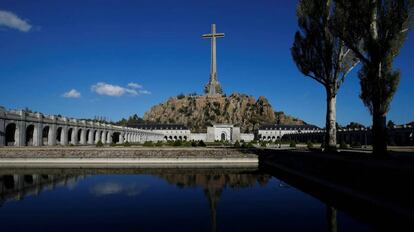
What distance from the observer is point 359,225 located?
536 inches

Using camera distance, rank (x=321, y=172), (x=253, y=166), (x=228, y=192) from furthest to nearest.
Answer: (x=253, y=166)
(x=321, y=172)
(x=228, y=192)

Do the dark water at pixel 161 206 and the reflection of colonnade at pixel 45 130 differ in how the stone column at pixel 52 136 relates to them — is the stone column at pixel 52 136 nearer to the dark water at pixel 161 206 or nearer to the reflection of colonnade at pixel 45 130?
the reflection of colonnade at pixel 45 130

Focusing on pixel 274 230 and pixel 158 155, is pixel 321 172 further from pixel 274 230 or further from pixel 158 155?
pixel 158 155

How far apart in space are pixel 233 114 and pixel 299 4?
160 metres

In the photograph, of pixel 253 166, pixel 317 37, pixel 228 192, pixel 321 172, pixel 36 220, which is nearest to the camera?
pixel 36 220

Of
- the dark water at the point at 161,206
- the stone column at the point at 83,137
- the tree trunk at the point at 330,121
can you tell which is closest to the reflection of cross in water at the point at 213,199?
the dark water at the point at 161,206

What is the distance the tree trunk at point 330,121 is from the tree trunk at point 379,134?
8.67 meters

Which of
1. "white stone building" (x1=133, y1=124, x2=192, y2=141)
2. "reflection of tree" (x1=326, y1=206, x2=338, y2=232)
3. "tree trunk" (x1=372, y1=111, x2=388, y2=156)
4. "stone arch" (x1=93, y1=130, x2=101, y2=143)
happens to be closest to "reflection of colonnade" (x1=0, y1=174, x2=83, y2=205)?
"reflection of tree" (x1=326, y1=206, x2=338, y2=232)

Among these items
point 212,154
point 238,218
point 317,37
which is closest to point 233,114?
point 212,154

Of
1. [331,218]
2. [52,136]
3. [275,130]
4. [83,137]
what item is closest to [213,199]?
[331,218]

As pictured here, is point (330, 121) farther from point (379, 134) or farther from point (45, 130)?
point (45, 130)

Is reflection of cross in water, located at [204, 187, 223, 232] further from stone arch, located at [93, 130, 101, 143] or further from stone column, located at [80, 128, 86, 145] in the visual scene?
stone arch, located at [93, 130, 101, 143]

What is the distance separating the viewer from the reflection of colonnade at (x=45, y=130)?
142 feet

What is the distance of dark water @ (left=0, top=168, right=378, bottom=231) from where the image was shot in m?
13.6
